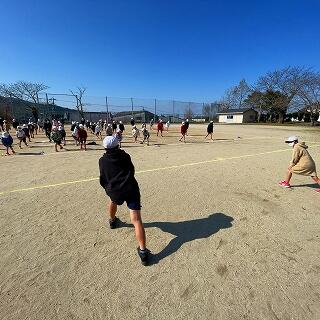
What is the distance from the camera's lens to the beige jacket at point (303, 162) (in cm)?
606

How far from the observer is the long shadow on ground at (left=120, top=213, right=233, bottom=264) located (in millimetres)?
3871

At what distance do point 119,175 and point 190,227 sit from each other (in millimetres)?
1707

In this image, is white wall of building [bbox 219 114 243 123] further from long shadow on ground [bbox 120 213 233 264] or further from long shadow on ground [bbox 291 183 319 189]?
long shadow on ground [bbox 120 213 233 264]

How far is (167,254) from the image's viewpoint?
11.7ft

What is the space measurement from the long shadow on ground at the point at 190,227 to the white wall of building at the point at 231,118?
2581 inches

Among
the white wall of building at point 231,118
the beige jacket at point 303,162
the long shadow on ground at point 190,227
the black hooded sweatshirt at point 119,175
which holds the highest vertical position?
the black hooded sweatshirt at point 119,175

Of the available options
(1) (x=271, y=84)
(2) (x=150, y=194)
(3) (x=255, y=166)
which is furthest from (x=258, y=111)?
(2) (x=150, y=194)

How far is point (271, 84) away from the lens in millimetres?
60125

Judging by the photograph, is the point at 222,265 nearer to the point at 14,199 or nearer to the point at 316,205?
the point at 316,205

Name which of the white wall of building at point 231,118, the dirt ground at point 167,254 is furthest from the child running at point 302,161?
the white wall of building at point 231,118

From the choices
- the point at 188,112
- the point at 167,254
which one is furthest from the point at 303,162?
the point at 188,112

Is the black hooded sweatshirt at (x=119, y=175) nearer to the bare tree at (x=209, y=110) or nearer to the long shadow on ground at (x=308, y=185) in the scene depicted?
the long shadow on ground at (x=308, y=185)

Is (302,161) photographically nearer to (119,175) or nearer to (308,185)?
(308,185)

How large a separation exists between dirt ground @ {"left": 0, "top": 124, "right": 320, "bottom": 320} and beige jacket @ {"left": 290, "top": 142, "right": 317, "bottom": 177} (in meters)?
0.57
